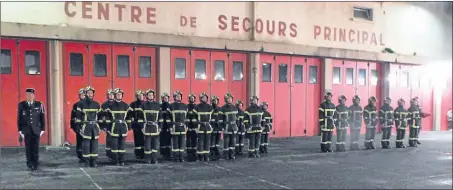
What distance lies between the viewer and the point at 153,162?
928 centimetres

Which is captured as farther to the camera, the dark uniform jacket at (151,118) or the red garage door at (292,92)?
the red garage door at (292,92)

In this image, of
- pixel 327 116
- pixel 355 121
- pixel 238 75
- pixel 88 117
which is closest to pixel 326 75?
pixel 238 75

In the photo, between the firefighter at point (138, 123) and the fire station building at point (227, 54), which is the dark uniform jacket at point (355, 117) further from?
the firefighter at point (138, 123)

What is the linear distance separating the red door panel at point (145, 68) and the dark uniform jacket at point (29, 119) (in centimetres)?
503

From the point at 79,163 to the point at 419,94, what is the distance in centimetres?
1688

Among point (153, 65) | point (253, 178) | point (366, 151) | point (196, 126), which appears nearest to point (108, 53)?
point (153, 65)

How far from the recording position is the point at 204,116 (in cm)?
989

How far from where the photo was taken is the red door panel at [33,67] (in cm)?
1173

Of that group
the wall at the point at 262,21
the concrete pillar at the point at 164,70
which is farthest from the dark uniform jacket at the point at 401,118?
the concrete pillar at the point at 164,70

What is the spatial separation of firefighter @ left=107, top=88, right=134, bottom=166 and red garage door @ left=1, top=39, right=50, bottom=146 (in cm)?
425

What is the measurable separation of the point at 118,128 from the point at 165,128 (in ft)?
4.90

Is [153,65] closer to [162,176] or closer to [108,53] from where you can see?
[108,53]

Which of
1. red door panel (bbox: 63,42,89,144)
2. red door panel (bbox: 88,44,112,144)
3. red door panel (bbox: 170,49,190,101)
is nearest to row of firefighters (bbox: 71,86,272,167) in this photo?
red door panel (bbox: 63,42,89,144)

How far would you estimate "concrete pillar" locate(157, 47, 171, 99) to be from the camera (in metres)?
13.4
